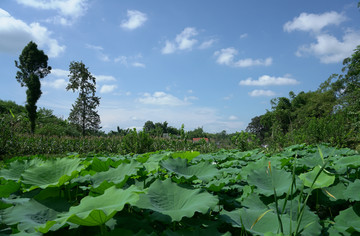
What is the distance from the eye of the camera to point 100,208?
0.69 m

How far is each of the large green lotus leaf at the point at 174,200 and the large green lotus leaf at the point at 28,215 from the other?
1.21ft

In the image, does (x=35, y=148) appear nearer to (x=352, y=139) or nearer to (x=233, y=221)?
(x=233, y=221)

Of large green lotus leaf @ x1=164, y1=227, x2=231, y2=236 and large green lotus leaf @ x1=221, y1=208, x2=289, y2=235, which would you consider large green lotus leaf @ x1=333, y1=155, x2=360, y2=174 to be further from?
large green lotus leaf @ x1=164, y1=227, x2=231, y2=236

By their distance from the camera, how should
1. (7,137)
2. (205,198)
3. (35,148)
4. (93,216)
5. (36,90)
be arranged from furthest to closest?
(36,90)
(35,148)
(7,137)
(205,198)
(93,216)

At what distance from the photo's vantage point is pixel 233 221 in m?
0.91

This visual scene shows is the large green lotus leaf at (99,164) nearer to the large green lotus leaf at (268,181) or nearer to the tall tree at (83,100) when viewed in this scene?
the large green lotus leaf at (268,181)

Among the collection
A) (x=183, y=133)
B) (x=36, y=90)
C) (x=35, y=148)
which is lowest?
(x=35, y=148)

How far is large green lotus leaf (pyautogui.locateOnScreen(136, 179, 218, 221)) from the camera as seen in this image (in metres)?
0.82

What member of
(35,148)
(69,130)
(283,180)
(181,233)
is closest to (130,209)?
(181,233)

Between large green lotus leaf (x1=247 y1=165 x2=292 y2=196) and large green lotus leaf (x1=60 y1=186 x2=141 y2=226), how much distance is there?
73 cm

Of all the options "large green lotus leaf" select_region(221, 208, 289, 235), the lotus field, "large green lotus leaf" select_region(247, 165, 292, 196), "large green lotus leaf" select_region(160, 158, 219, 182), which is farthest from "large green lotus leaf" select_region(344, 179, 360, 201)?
"large green lotus leaf" select_region(160, 158, 219, 182)

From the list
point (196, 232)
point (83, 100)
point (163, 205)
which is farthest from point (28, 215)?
point (83, 100)

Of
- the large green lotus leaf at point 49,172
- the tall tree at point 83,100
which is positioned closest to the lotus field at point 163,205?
the large green lotus leaf at point 49,172

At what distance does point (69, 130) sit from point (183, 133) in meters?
13.8
